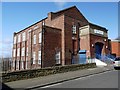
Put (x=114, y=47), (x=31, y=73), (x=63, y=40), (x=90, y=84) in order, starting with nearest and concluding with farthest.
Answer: (x=90, y=84)
(x=31, y=73)
(x=63, y=40)
(x=114, y=47)

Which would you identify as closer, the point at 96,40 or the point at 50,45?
the point at 50,45

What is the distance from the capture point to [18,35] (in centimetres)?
4572

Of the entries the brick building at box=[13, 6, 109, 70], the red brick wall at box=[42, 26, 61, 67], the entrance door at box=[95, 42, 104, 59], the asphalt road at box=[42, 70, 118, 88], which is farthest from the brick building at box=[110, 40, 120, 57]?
the asphalt road at box=[42, 70, 118, 88]

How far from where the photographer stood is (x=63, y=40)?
2909 centimetres

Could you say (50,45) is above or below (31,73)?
above

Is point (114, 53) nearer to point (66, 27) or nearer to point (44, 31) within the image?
point (66, 27)

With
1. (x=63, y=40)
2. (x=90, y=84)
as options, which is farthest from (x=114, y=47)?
(x=90, y=84)

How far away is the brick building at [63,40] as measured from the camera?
27.0 metres

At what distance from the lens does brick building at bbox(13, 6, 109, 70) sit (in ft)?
88.7

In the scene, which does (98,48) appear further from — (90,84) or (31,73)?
(90,84)

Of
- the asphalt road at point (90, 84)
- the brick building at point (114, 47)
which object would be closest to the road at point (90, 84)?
the asphalt road at point (90, 84)

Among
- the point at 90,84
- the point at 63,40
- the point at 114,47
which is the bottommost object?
Answer: the point at 90,84

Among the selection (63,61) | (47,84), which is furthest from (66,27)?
(47,84)

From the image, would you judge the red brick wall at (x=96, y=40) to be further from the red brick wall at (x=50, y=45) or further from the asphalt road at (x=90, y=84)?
the asphalt road at (x=90, y=84)
